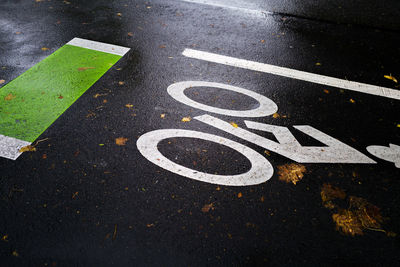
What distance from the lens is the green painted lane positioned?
3936 mm

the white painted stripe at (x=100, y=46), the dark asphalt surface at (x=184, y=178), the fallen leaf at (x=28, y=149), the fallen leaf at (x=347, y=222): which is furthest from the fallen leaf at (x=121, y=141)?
the fallen leaf at (x=347, y=222)

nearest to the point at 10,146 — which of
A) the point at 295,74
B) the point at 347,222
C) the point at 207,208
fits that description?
the point at 207,208

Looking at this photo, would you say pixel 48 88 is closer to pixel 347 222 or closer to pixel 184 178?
pixel 184 178

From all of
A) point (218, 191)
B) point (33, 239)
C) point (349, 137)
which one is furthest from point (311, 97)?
point (33, 239)

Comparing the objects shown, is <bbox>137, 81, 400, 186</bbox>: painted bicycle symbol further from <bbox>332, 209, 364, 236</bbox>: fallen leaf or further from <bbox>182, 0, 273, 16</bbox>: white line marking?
<bbox>182, 0, 273, 16</bbox>: white line marking

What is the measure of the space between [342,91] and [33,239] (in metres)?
4.66

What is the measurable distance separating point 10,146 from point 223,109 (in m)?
2.81

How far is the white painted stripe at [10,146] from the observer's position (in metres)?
3.48

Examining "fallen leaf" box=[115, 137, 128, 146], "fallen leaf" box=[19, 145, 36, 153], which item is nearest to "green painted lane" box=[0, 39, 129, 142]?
"fallen leaf" box=[19, 145, 36, 153]

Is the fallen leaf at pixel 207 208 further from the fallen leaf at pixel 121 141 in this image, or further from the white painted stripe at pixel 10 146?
the white painted stripe at pixel 10 146

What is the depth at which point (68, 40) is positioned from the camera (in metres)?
5.75

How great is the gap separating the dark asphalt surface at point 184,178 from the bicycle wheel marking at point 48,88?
0.18m

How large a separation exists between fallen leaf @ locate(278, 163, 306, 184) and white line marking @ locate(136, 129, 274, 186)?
127 millimetres

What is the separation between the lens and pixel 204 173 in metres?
3.40
